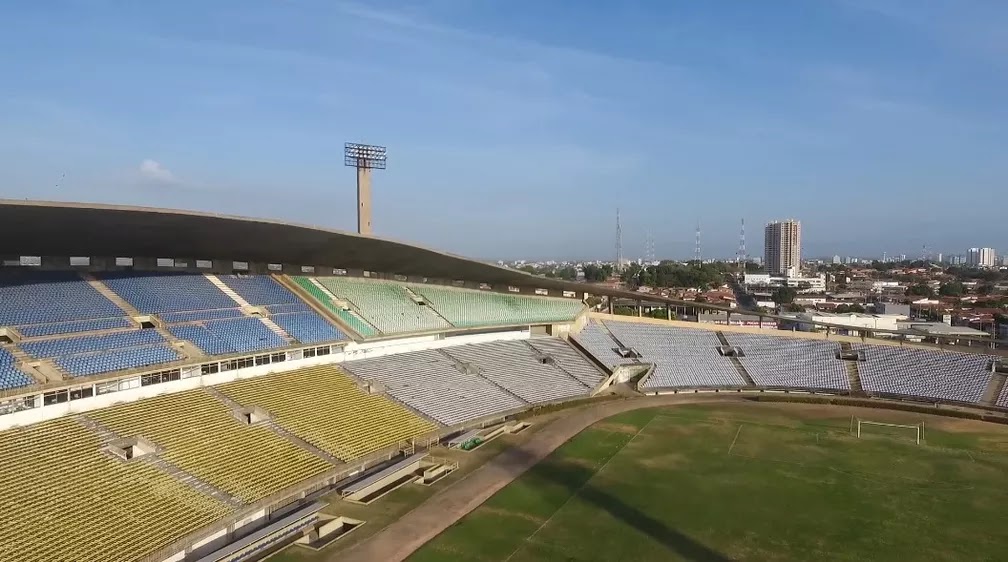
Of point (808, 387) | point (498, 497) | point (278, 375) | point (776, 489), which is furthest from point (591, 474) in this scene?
point (808, 387)

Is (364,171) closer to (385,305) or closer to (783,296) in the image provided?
(385,305)

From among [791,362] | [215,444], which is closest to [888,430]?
[791,362]

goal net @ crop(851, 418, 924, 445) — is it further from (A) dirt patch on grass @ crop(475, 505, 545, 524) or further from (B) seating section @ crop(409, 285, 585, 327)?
(B) seating section @ crop(409, 285, 585, 327)

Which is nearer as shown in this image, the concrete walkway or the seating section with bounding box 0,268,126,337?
the concrete walkway

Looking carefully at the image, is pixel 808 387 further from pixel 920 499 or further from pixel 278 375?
pixel 278 375

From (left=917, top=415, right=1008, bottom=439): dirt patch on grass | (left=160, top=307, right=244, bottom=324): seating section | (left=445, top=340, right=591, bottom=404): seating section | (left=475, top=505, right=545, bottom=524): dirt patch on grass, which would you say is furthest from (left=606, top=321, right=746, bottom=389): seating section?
(left=160, top=307, right=244, bottom=324): seating section
